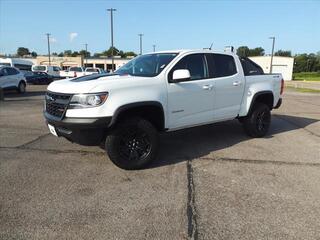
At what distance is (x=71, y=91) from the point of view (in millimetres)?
4832

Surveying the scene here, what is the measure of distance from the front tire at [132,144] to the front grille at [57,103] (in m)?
0.78

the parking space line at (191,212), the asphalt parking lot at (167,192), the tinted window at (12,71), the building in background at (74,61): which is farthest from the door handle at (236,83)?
the building in background at (74,61)

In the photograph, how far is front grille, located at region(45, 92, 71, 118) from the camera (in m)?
4.90

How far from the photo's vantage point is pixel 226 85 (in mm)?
6535

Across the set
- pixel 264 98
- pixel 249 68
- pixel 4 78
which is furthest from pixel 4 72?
pixel 264 98

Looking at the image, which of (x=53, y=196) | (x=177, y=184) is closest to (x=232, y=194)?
(x=177, y=184)

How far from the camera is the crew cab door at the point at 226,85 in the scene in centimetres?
639

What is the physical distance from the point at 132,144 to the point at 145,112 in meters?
0.55

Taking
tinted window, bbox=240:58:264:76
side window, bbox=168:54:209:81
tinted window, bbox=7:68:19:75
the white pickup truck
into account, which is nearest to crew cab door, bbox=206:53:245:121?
the white pickup truck

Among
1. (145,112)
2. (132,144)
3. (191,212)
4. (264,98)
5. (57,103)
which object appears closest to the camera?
(191,212)

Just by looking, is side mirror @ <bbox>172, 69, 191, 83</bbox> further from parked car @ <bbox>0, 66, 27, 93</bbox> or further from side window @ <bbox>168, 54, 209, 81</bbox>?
parked car @ <bbox>0, 66, 27, 93</bbox>

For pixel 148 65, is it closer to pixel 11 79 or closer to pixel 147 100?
pixel 147 100

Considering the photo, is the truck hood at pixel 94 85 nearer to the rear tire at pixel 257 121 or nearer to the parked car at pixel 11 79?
the rear tire at pixel 257 121

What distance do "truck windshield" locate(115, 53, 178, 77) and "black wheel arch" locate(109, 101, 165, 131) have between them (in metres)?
0.56
